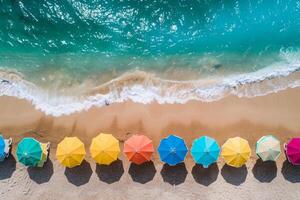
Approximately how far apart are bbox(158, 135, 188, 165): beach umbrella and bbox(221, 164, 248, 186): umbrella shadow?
2.45 m

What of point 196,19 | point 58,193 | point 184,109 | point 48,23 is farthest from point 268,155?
point 48,23

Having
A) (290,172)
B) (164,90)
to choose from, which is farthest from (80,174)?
(290,172)

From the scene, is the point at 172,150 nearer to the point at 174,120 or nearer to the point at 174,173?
the point at 174,173

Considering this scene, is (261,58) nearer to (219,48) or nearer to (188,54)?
(219,48)

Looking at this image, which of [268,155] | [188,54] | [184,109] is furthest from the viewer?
[188,54]

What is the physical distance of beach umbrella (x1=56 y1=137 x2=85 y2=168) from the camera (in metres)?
21.7

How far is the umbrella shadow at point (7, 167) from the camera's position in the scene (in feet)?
74.3

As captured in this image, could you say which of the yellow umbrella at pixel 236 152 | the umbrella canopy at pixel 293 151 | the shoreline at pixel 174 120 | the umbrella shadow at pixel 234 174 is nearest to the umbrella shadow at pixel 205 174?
the umbrella shadow at pixel 234 174

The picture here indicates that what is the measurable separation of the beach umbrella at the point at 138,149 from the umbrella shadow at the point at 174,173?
47.3 inches

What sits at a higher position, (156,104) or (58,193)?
(156,104)

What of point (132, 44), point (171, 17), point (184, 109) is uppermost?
point (171, 17)

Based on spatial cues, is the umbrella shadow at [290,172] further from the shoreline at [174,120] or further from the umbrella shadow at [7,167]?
the umbrella shadow at [7,167]

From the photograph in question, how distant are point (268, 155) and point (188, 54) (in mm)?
7481

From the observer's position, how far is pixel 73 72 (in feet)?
81.8
